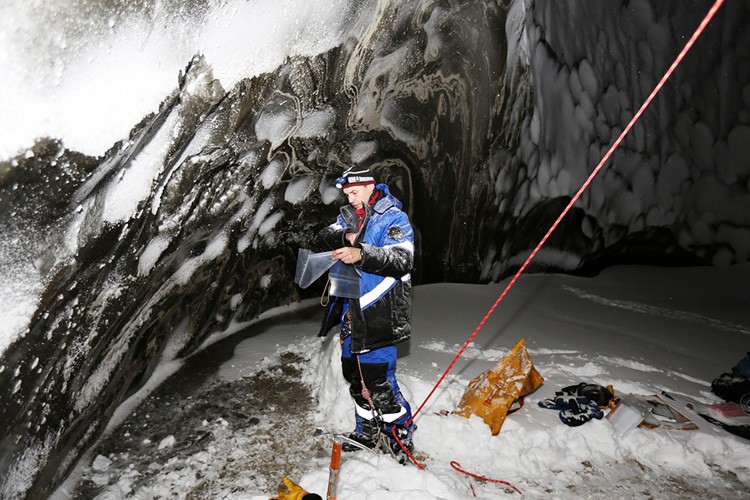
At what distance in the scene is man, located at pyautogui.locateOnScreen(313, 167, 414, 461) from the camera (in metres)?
2.34

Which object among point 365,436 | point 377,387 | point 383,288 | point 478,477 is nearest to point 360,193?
point 383,288

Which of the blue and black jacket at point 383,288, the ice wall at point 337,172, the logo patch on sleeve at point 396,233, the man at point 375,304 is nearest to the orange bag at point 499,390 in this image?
the man at point 375,304

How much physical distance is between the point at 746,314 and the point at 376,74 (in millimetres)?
4968

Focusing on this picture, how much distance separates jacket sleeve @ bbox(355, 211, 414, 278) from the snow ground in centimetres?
99

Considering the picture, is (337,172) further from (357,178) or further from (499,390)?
(499,390)

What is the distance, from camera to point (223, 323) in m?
4.43

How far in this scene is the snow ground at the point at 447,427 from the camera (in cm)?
250

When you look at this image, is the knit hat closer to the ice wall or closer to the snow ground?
the ice wall

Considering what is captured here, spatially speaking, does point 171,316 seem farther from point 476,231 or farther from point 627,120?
point 627,120

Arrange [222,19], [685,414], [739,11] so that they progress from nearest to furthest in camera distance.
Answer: [222,19]
[685,414]
[739,11]

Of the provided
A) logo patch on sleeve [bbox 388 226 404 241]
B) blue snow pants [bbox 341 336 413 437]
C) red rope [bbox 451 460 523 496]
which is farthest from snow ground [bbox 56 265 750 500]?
logo patch on sleeve [bbox 388 226 404 241]

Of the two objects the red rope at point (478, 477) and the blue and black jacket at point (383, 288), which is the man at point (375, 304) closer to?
the blue and black jacket at point (383, 288)

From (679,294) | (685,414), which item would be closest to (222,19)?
(685,414)

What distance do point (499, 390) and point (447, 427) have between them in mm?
398
